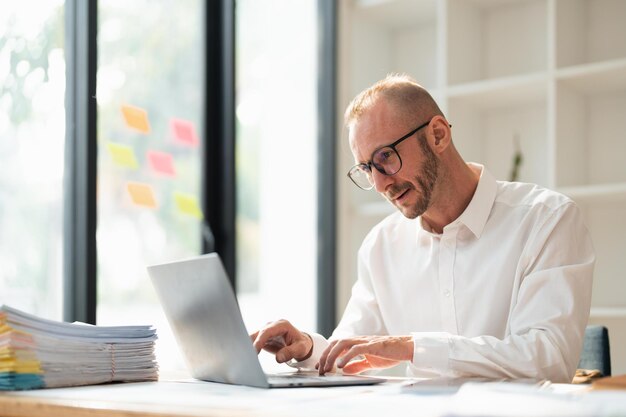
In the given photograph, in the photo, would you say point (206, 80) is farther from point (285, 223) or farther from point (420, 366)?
point (420, 366)

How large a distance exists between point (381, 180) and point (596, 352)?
677 mm

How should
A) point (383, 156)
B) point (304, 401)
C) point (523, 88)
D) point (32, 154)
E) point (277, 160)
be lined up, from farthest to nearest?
point (277, 160)
point (523, 88)
point (32, 154)
point (383, 156)
point (304, 401)

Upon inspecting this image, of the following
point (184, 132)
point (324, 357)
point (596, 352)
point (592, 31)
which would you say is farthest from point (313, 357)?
point (592, 31)

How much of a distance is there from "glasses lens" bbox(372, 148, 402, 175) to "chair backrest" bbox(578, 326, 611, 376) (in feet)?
2.09

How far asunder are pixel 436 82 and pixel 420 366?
2.13 meters

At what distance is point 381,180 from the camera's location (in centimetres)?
198

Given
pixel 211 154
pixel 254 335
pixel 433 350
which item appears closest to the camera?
pixel 433 350

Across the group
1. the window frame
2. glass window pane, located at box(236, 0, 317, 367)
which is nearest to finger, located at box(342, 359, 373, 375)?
the window frame

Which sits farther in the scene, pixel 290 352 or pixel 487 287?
pixel 487 287

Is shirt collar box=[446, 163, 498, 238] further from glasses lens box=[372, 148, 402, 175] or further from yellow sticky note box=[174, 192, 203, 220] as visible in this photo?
yellow sticky note box=[174, 192, 203, 220]

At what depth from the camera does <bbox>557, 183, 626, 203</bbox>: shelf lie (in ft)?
9.31

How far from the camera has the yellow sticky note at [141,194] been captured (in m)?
2.86

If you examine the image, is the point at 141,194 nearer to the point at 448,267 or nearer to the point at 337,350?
the point at 448,267

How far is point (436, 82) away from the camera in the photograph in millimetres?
3529
